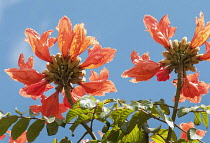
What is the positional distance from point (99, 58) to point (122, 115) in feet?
1.75

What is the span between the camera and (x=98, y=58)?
228 cm

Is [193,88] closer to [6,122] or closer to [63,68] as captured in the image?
[63,68]

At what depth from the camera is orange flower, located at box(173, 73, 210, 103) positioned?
2.32 meters

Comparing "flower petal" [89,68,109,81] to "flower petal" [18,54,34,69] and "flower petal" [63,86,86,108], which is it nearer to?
"flower petal" [63,86,86,108]

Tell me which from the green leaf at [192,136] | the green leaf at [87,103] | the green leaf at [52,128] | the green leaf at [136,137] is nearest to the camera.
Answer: the green leaf at [87,103]

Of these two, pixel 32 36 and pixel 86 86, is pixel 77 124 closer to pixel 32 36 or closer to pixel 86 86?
pixel 86 86

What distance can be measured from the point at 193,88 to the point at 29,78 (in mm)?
1088

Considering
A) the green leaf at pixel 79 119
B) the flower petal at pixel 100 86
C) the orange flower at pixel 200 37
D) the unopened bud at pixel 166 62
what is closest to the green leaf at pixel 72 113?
the green leaf at pixel 79 119

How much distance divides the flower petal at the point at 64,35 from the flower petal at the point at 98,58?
0.15 metres

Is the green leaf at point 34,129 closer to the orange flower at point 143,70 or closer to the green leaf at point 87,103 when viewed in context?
the green leaf at point 87,103

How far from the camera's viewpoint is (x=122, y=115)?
1.88 m

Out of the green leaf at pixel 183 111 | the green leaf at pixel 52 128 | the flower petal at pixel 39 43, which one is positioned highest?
the flower petal at pixel 39 43

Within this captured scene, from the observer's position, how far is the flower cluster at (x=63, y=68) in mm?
2271

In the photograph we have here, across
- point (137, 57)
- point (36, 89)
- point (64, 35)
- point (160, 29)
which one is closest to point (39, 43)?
point (64, 35)
